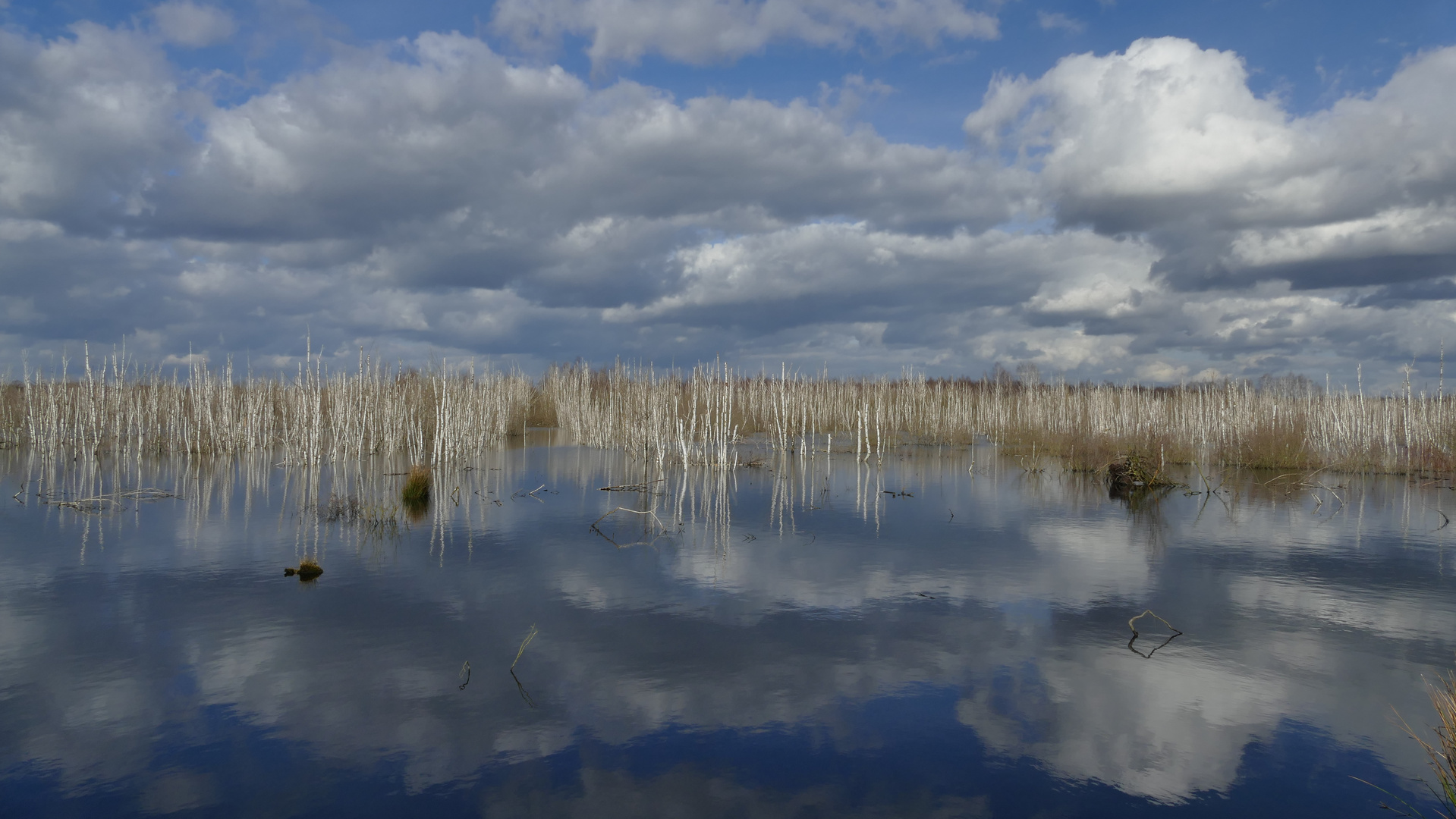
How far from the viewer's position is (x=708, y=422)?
17.5m

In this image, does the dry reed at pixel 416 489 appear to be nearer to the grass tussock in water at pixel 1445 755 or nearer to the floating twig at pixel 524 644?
the floating twig at pixel 524 644

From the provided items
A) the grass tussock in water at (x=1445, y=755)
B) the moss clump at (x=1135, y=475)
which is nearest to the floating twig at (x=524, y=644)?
the grass tussock in water at (x=1445, y=755)

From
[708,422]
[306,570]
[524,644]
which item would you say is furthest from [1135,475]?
[306,570]

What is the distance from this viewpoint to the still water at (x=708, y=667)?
12.8ft

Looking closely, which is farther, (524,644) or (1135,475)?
(1135,475)

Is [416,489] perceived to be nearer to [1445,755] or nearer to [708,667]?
[708,667]

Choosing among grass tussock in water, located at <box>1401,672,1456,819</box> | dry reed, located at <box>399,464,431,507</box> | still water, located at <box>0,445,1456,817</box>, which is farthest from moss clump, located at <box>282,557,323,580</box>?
grass tussock in water, located at <box>1401,672,1456,819</box>

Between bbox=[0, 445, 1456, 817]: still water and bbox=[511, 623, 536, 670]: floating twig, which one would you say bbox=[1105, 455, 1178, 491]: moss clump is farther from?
bbox=[511, 623, 536, 670]: floating twig

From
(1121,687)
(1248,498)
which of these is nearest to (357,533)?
(1121,687)

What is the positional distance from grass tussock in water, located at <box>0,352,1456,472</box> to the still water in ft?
19.6

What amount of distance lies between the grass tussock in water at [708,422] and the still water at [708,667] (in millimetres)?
5988

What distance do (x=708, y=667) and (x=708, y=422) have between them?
12207 millimetres

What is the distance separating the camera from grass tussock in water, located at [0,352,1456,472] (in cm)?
1762

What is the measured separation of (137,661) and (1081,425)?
21.4m
